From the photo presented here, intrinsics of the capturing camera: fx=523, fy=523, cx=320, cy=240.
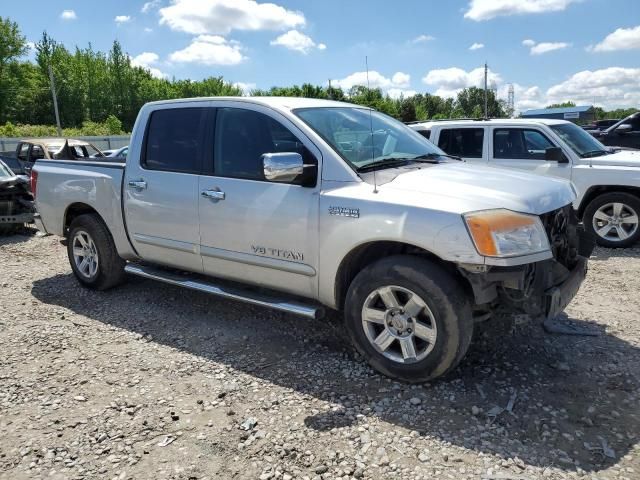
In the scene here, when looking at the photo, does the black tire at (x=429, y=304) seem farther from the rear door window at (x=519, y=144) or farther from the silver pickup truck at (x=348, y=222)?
the rear door window at (x=519, y=144)

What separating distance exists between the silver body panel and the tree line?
164ft

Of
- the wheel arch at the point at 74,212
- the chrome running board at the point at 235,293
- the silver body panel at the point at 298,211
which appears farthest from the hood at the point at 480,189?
the wheel arch at the point at 74,212

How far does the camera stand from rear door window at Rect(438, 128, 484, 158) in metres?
8.05

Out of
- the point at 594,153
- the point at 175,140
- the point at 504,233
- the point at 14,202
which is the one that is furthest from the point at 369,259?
the point at 14,202

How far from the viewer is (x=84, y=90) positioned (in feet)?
221

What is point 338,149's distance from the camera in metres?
3.76

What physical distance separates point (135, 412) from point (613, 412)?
2.87 m

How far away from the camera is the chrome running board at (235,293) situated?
12.2 feet

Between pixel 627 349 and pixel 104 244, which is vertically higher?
pixel 104 244

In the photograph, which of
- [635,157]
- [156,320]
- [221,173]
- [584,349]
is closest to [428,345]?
[584,349]

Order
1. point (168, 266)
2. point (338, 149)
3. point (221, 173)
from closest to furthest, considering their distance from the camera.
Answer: point (338, 149)
point (221, 173)
point (168, 266)

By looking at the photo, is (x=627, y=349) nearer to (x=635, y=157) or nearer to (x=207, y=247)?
(x=207, y=247)

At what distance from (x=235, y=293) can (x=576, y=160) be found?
18.0ft

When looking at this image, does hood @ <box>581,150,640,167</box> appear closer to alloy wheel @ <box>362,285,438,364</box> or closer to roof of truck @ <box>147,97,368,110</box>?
roof of truck @ <box>147,97,368,110</box>
